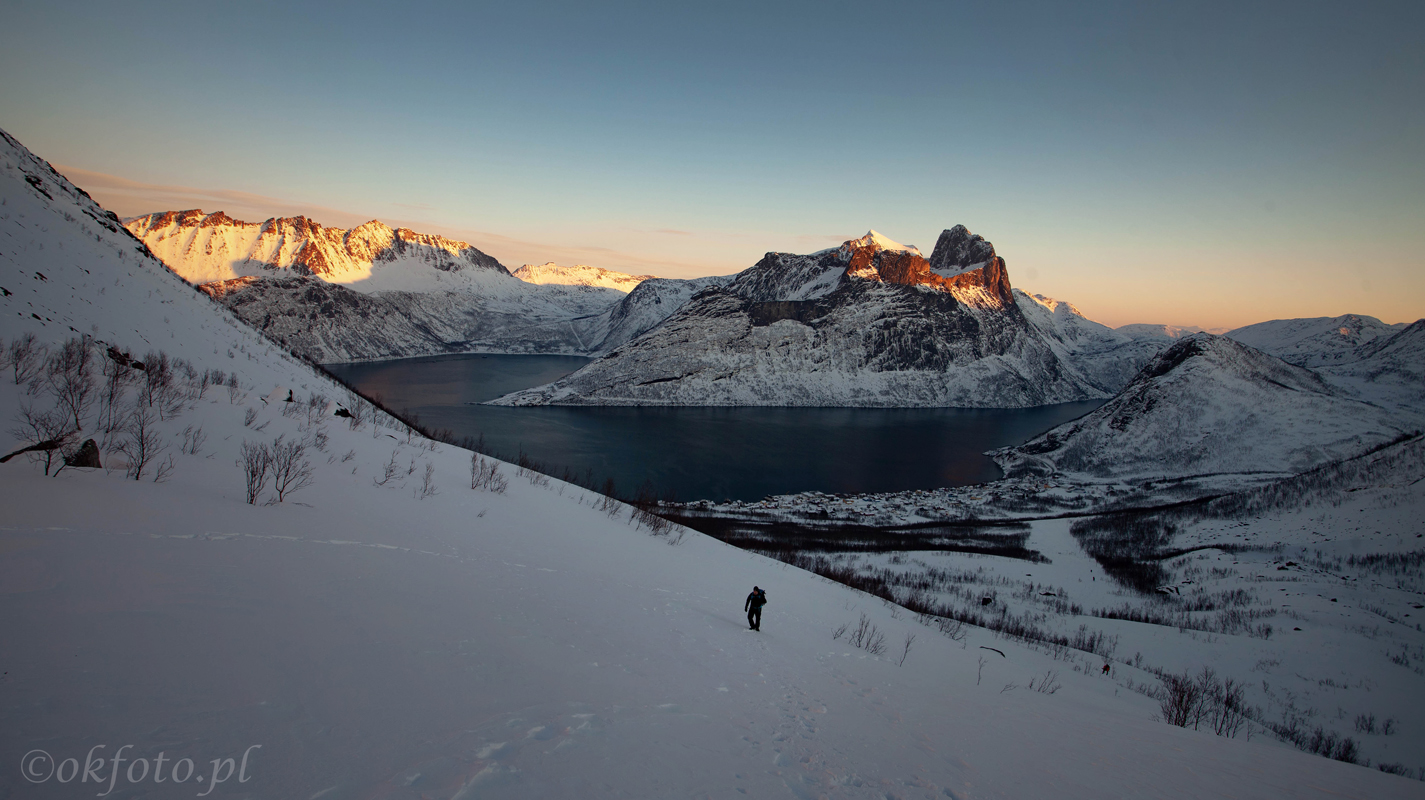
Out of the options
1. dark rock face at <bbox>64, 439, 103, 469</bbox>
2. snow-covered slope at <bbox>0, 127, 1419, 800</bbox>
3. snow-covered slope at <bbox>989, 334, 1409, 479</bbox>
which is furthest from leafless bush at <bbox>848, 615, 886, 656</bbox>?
snow-covered slope at <bbox>989, 334, 1409, 479</bbox>

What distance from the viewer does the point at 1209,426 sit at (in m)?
60.8

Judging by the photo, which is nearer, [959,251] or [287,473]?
[287,473]

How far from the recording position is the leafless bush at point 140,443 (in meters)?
7.29

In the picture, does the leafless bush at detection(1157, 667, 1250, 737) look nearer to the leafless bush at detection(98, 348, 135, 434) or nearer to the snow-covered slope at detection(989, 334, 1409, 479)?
the leafless bush at detection(98, 348, 135, 434)

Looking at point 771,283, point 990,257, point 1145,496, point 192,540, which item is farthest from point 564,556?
point 990,257

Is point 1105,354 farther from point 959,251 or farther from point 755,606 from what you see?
point 755,606

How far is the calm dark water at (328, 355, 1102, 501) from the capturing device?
5825 centimetres

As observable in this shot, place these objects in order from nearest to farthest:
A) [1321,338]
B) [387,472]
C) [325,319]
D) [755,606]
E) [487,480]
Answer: [755,606] < [387,472] < [487,480] < [1321,338] < [325,319]

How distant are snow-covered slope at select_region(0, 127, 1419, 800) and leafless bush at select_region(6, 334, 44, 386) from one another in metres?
1.17

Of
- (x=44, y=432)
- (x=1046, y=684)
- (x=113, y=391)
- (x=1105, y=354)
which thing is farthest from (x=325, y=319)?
(x=1105, y=354)

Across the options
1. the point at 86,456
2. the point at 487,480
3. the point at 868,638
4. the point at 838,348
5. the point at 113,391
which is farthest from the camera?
the point at 838,348

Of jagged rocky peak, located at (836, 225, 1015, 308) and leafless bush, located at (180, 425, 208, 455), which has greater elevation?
jagged rocky peak, located at (836, 225, 1015, 308)

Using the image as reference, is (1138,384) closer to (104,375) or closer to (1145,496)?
(1145,496)

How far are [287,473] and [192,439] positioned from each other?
2823 millimetres
